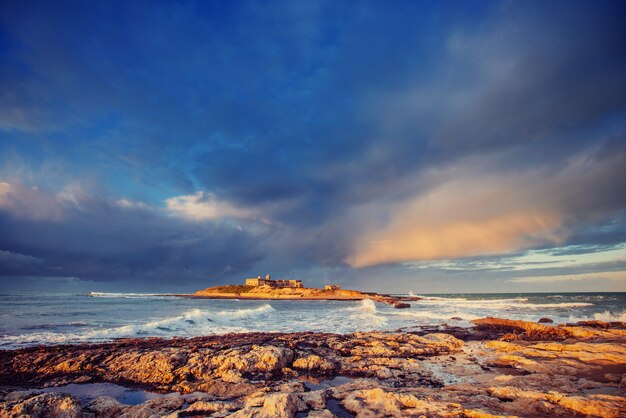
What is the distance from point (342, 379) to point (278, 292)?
13169cm

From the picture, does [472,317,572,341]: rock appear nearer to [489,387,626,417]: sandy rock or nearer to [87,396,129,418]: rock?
[489,387,626,417]: sandy rock

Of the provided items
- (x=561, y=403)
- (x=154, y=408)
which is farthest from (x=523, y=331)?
(x=154, y=408)

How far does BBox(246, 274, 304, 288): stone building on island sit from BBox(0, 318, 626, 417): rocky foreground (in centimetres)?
15161

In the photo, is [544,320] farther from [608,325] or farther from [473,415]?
[473,415]

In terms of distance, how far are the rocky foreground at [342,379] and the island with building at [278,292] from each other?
105099 mm

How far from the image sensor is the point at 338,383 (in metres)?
10.1

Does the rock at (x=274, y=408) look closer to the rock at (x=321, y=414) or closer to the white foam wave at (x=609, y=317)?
the rock at (x=321, y=414)

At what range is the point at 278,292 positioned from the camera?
137250mm

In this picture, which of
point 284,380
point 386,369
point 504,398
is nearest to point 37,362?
point 284,380

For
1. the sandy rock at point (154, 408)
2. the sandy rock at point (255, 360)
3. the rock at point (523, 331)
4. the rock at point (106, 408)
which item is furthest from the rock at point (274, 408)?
the rock at point (523, 331)

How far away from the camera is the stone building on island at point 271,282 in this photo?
163562mm

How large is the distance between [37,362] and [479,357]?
17950mm

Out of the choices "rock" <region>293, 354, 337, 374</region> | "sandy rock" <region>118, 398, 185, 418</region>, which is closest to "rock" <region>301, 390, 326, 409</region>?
"sandy rock" <region>118, 398, 185, 418</region>

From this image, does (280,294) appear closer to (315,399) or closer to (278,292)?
(278,292)
